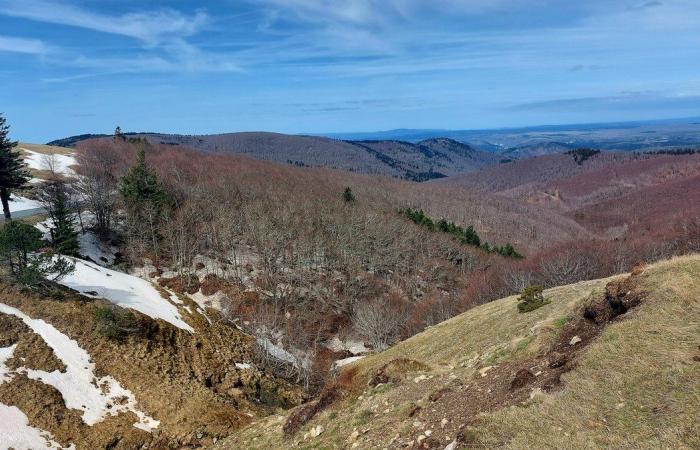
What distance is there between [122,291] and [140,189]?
104 feet

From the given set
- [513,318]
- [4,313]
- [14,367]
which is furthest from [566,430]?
[4,313]


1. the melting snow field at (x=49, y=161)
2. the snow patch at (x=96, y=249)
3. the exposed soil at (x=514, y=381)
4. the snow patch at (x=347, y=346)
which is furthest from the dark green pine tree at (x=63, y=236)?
the exposed soil at (x=514, y=381)

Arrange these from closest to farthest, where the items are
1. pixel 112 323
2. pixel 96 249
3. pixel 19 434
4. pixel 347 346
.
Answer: pixel 19 434
pixel 112 323
pixel 347 346
pixel 96 249

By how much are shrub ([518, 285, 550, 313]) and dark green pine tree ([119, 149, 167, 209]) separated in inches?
2477

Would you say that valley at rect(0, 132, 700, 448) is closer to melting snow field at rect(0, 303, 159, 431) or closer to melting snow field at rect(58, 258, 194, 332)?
melting snow field at rect(0, 303, 159, 431)

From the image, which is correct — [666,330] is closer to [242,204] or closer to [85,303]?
[85,303]

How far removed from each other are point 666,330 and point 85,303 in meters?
42.0

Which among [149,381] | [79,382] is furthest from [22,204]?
[149,381]

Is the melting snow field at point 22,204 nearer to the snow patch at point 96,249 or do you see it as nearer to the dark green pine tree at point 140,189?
the snow patch at point 96,249

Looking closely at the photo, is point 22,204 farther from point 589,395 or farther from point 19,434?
point 589,395

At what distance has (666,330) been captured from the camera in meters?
14.2

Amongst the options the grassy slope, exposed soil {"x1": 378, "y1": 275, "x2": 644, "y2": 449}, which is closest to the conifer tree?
the grassy slope

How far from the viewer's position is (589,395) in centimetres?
1247

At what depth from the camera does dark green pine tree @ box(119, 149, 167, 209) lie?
72.4 meters
